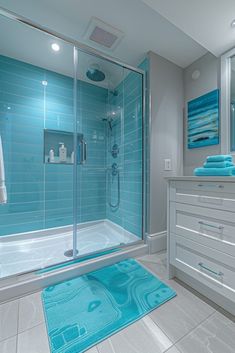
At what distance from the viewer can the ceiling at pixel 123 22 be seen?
1286 mm

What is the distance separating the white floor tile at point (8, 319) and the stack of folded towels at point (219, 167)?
5.11 ft

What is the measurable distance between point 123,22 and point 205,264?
2080 millimetres

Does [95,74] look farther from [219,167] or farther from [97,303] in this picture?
[97,303]

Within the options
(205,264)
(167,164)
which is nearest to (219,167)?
(205,264)

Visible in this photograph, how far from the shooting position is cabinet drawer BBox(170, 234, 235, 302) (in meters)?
0.96

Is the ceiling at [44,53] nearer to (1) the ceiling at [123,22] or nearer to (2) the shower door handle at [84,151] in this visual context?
(1) the ceiling at [123,22]

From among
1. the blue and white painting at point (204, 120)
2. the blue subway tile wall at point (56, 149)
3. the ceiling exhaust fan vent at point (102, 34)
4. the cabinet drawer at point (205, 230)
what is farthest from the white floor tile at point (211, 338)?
the ceiling exhaust fan vent at point (102, 34)

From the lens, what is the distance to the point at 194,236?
1.15m

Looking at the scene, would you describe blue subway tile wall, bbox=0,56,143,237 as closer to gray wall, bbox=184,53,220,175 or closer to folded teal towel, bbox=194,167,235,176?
gray wall, bbox=184,53,220,175

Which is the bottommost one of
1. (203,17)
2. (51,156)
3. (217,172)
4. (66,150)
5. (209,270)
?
(209,270)

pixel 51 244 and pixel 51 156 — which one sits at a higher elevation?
pixel 51 156

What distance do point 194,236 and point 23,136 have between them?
2.22 meters

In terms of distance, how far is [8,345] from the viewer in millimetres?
824

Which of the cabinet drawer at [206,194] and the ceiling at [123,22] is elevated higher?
the ceiling at [123,22]
